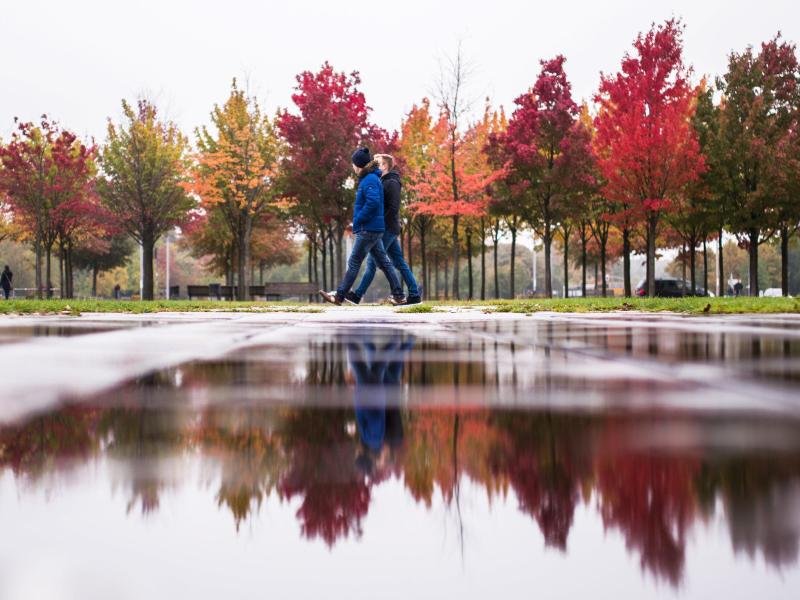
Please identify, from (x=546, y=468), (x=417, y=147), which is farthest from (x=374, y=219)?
(x=417, y=147)

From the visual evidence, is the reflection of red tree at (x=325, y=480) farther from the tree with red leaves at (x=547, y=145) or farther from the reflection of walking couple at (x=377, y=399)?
the tree with red leaves at (x=547, y=145)

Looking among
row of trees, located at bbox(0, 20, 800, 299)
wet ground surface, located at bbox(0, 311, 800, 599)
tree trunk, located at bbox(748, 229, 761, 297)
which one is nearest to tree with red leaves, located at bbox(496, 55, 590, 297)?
row of trees, located at bbox(0, 20, 800, 299)

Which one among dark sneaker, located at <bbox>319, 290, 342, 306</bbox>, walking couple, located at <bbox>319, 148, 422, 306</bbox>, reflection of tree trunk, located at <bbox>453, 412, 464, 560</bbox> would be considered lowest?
reflection of tree trunk, located at <bbox>453, 412, 464, 560</bbox>

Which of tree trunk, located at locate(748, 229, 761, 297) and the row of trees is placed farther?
tree trunk, located at locate(748, 229, 761, 297)

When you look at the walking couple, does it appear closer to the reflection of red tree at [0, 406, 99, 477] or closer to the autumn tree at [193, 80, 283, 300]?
the reflection of red tree at [0, 406, 99, 477]

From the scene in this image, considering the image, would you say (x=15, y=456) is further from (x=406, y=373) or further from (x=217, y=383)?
(x=406, y=373)

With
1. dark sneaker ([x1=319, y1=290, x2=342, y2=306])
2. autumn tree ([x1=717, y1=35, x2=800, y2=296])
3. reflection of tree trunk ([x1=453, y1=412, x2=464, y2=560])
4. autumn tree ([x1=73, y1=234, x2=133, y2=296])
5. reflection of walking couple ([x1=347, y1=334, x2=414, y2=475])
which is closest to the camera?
reflection of tree trunk ([x1=453, y1=412, x2=464, y2=560])

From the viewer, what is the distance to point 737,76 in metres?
38.2

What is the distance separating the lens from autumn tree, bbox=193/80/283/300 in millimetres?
37000

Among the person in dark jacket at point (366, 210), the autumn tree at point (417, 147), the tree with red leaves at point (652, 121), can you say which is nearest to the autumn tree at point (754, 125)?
the tree with red leaves at point (652, 121)

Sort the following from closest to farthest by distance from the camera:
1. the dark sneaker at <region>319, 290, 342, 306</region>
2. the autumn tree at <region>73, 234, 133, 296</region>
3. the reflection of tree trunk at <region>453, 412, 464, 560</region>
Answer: the reflection of tree trunk at <region>453, 412, 464, 560</region>
the dark sneaker at <region>319, 290, 342, 306</region>
the autumn tree at <region>73, 234, 133, 296</region>

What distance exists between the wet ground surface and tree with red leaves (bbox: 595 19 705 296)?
28916mm

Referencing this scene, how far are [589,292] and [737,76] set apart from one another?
42578mm

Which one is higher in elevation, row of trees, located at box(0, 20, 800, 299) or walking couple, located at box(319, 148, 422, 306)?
row of trees, located at box(0, 20, 800, 299)
